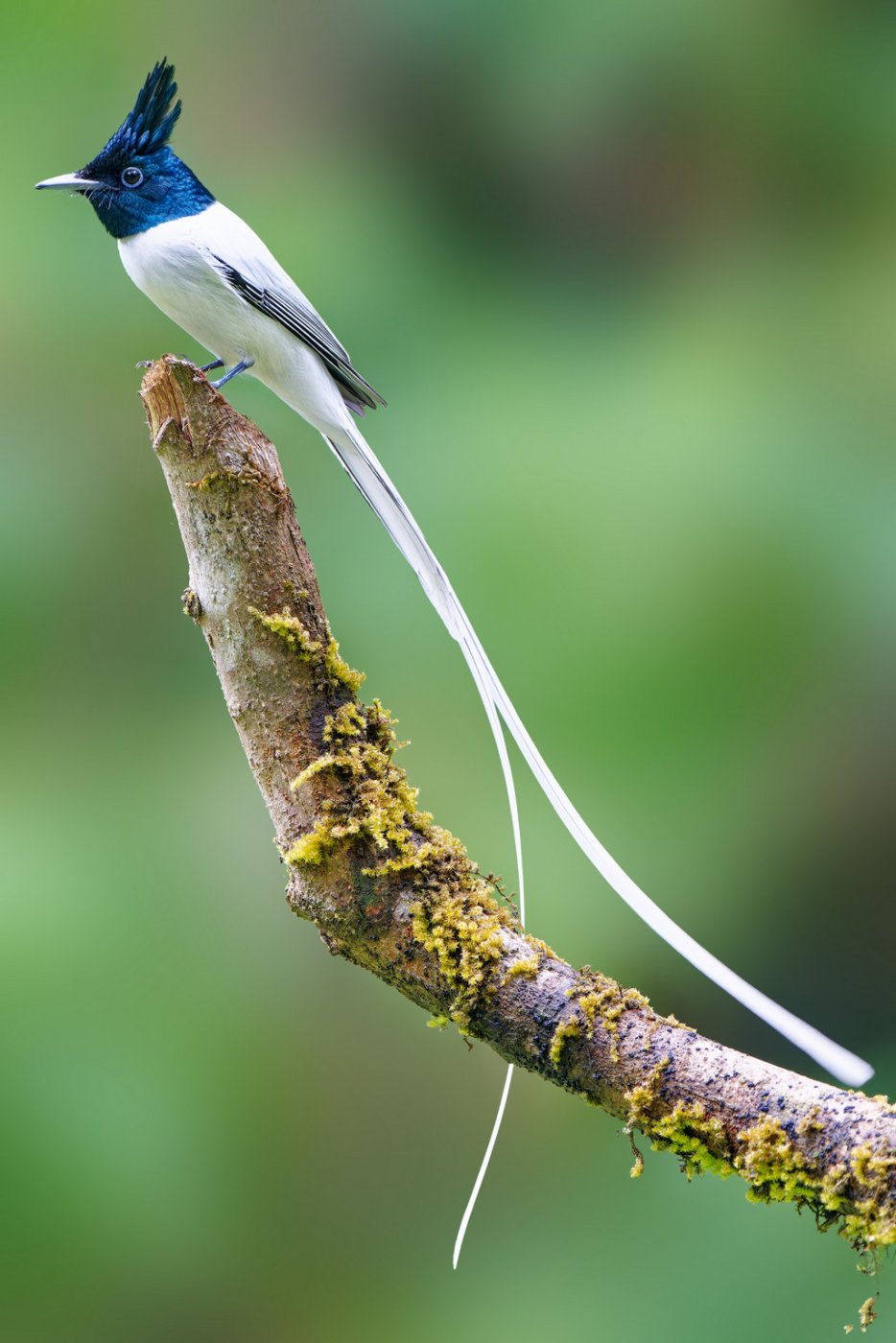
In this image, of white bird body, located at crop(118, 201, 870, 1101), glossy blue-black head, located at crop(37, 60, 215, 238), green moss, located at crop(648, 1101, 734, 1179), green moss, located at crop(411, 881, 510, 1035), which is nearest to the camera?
green moss, located at crop(648, 1101, 734, 1179)

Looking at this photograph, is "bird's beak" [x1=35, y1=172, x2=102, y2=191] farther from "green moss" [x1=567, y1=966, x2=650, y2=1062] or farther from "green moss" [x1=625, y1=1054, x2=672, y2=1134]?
"green moss" [x1=625, y1=1054, x2=672, y2=1134]

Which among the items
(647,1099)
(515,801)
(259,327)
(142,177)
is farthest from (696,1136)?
(142,177)

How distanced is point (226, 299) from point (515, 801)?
0.78m

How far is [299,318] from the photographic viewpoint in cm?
175

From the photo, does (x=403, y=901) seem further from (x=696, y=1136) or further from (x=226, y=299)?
(x=226, y=299)

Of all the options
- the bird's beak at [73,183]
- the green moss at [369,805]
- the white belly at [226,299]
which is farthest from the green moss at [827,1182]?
the bird's beak at [73,183]

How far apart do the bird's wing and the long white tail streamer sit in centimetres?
10

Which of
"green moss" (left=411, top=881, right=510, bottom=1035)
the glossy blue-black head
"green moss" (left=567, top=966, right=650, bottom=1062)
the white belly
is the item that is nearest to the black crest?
the glossy blue-black head

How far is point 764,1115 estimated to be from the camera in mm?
1074

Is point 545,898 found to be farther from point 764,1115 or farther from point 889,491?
point 764,1115

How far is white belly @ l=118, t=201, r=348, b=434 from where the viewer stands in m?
1.68

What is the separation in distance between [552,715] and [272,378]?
128cm

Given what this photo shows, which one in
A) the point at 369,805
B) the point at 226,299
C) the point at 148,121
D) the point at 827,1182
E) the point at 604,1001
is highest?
the point at 148,121

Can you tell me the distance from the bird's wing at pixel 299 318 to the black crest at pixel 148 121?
0.26m
